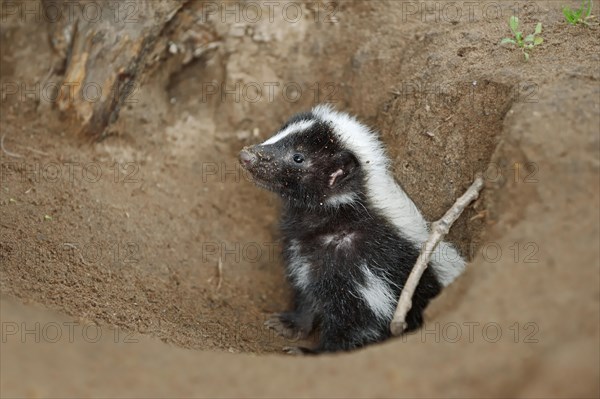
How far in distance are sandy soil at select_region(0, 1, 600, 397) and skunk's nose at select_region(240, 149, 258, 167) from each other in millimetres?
1188

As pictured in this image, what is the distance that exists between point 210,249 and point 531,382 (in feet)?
11.3

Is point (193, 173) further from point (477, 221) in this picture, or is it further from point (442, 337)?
point (442, 337)

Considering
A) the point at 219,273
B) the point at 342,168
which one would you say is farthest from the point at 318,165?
the point at 219,273

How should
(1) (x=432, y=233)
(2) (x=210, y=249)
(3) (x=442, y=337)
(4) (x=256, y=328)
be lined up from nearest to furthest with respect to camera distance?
(3) (x=442, y=337) → (1) (x=432, y=233) → (4) (x=256, y=328) → (2) (x=210, y=249)

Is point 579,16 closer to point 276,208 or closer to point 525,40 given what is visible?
point 525,40

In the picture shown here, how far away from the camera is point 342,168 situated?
5.15 metres

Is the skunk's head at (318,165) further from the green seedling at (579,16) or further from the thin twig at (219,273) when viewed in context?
the green seedling at (579,16)

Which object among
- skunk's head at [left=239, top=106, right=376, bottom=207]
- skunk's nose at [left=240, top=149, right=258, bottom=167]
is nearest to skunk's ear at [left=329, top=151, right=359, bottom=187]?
skunk's head at [left=239, top=106, right=376, bottom=207]

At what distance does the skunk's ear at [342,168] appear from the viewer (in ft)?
16.8

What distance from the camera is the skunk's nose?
196 inches

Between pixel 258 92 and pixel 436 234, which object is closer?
pixel 436 234

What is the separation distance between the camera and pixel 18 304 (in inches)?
151

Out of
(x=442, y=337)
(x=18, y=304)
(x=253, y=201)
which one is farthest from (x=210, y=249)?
(x=442, y=337)

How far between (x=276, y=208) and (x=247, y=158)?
1394mm
